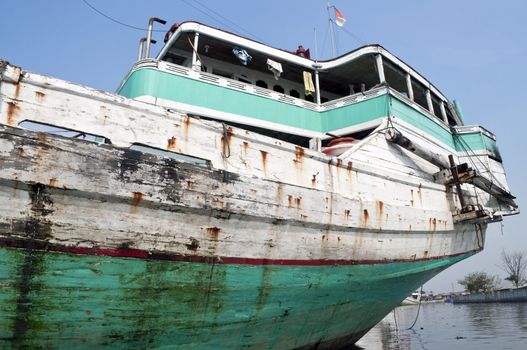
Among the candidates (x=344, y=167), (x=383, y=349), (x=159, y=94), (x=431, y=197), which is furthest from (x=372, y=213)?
(x=383, y=349)

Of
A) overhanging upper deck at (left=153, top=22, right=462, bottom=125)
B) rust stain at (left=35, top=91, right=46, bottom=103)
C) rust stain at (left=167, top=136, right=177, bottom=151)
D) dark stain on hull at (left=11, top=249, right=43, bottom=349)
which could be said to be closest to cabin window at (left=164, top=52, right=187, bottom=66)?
overhanging upper deck at (left=153, top=22, right=462, bottom=125)

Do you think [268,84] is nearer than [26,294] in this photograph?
No

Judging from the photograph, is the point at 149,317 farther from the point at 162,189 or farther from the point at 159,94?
the point at 159,94

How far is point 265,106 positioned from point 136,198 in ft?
15.6

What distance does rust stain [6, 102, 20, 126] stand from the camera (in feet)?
10.5

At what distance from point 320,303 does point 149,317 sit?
258 centimetres

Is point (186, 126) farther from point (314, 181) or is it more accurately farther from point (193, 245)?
point (314, 181)

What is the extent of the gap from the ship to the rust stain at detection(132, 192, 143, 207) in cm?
2

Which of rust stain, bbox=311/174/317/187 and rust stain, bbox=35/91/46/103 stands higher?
rust stain, bbox=35/91/46/103

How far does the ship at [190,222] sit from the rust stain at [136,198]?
20 mm

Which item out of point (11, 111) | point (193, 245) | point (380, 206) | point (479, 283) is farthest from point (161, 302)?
point (479, 283)

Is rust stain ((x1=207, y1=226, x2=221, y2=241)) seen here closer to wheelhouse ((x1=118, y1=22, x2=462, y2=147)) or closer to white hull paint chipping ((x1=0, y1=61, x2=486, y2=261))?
white hull paint chipping ((x1=0, y1=61, x2=486, y2=261))

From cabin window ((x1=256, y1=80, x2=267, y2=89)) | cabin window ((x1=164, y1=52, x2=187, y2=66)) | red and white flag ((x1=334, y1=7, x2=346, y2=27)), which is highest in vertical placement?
red and white flag ((x1=334, y1=7, x2=346, y2=27))

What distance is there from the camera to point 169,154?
4.03m
